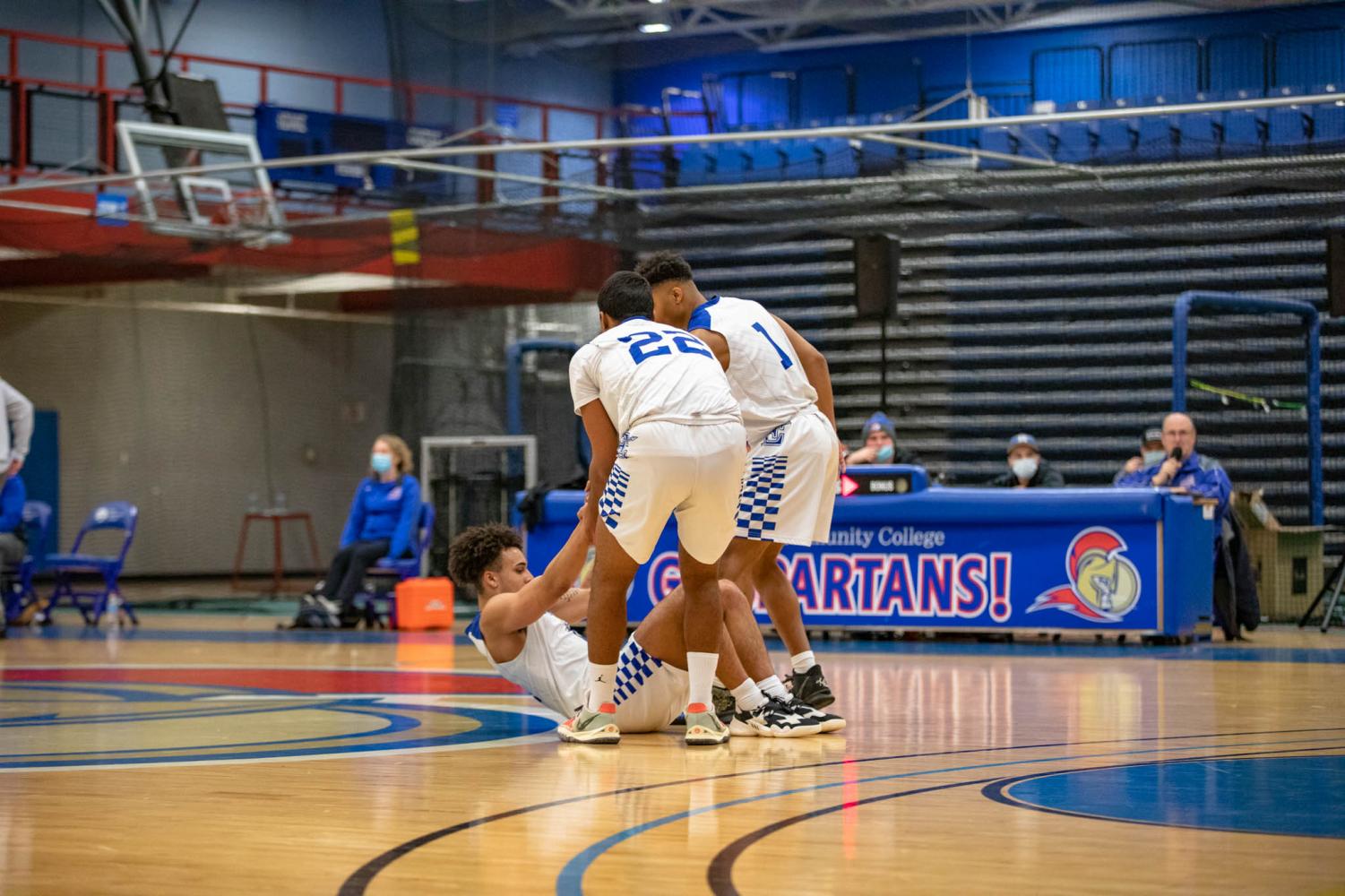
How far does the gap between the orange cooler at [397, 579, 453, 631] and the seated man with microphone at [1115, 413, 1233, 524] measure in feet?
16.3

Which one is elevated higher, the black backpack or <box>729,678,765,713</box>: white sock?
<box>729,678,765,713</box>: white sock

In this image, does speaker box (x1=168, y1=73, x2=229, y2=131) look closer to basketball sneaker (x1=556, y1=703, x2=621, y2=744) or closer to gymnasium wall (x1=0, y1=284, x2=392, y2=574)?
gymnasium wall (x1=0, y1=284, x2=392, y2=574)

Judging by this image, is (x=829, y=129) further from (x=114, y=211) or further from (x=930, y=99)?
(x=930, y=99)

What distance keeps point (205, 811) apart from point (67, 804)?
0.39 metres

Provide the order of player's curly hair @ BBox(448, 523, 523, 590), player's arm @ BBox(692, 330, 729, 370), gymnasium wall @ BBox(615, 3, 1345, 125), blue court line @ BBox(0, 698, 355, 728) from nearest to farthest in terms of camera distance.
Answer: player's curly hair @ BBox(448, 523, 523, 590)
player's arm @ BBox(692, 330, 729, 370)
blue court line @ BBox(0, 698, 355, 728)
gymnasium wall @ BBox(615, 3, 1345, 125)

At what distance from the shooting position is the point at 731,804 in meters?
3.97

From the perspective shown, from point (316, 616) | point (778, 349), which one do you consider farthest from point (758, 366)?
point (316, 616)

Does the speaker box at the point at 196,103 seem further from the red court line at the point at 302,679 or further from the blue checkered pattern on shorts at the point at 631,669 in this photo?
the blue checkered pattern on shorts at the point at 631,669

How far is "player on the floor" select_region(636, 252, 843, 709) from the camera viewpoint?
573cm

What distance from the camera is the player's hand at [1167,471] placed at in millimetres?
10648

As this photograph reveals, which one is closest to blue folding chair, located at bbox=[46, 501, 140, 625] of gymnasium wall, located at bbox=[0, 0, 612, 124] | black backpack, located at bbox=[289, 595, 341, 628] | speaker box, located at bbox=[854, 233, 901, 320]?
black backpack, located at bbox=[289, 595, 341, 628]

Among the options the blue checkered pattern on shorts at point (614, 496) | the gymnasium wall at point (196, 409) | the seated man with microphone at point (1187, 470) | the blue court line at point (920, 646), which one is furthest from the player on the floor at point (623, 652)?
the gymnasium wall at point (196, 409)

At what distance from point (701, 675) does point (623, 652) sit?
33 cm

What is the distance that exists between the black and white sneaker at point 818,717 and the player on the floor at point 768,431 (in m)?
0.24
